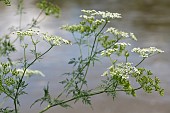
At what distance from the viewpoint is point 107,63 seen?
10.7 ft

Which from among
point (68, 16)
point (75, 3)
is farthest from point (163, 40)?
point (75, 3)

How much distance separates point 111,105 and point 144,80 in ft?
5.00

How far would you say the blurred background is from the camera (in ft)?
8.55

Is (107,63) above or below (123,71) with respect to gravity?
below

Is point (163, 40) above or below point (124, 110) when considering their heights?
above

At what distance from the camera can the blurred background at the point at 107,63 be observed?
8.55ft

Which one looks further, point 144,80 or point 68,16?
point 68,16

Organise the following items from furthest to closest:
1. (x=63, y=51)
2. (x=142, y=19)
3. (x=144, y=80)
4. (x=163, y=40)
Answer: (x=142, y=19), (x=163, y=40), (x=63, y=51), (x=144, y=80)

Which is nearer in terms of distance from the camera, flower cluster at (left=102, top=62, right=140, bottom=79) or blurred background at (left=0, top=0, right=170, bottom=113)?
flower cluster at (left=102, top=62, right=140, bottom=79)

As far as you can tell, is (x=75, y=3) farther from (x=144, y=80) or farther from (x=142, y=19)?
(x=144, y=80)

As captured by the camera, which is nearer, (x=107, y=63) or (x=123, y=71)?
(x=123, y=71)

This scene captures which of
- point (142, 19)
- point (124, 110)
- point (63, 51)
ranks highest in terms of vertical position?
point (142, 19)

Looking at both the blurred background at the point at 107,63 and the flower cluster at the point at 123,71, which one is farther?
the blurred background at the point at 107,63

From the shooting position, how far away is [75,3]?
548cm
